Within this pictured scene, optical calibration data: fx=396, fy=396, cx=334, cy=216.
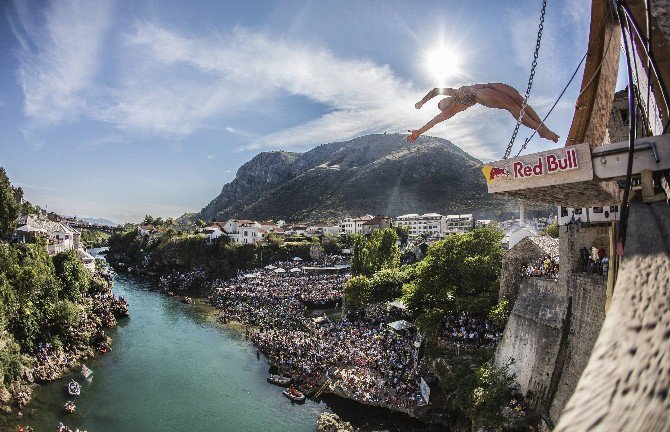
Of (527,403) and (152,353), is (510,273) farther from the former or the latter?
(152,353)

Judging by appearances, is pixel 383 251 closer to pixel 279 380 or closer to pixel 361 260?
pixel 361 260

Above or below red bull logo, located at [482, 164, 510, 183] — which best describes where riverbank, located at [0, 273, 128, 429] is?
below

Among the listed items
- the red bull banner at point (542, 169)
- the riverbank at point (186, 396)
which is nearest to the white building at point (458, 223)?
the riverbank at point (186, 396)

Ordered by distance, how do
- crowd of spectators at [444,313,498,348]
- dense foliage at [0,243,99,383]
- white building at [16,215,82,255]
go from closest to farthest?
1. crowd of spectators at [444,313,498,348]
2. dense foliage at [0,243,99,383]
3. white building at [16,215,82,255]

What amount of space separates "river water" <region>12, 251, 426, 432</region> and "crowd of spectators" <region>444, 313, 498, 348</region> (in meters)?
5.45

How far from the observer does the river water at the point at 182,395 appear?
22.2 m

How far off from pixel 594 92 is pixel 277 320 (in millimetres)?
36838

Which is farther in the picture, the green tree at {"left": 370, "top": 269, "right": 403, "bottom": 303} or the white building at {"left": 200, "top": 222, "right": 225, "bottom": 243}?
the white building at {"left": 200, "top": 222, "right": 225, "bottom": 243}

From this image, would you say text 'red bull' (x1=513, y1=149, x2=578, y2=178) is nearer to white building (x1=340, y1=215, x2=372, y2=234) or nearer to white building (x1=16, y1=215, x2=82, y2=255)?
white building (x1=16, y1=215, x2=82, y2=255)

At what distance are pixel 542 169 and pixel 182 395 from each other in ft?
88.7

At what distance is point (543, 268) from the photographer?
793 inches

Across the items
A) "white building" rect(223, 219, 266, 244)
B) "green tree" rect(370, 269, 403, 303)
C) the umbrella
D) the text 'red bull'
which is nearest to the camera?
the text 'red bull'

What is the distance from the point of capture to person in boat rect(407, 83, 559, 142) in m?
8.48

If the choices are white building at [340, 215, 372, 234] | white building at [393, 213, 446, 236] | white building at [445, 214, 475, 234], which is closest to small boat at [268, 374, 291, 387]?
white building at [340, 215, 372, 234]
